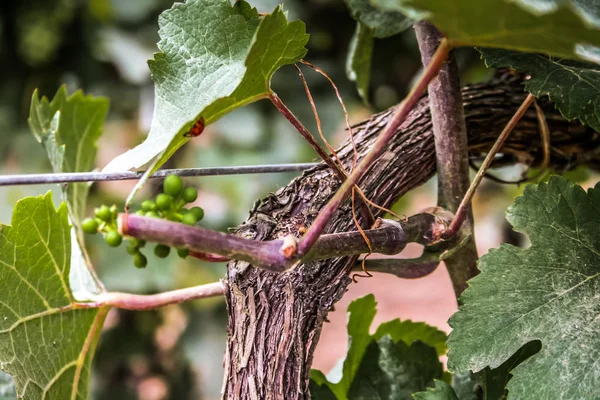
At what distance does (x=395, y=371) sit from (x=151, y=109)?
1.06 metres

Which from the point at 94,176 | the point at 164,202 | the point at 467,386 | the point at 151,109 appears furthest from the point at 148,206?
the point at 151,109

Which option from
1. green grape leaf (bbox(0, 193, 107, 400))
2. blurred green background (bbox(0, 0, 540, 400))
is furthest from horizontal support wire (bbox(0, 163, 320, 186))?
blurred green background (bbox(0, 0, 540, 400))

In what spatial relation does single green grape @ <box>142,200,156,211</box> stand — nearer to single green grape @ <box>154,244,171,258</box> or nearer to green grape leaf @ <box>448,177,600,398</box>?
single green grape @ <box>154,244,171,258</box>

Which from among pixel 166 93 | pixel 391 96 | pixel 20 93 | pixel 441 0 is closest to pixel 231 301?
pixel 166 93

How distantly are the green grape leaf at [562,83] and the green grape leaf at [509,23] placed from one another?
12 centimetres

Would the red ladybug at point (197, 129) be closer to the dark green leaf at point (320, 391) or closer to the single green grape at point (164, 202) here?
the single green grape at point (164, 202)

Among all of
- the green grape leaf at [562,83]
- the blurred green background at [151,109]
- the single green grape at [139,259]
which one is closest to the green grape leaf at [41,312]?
the single green grape at [139,259]

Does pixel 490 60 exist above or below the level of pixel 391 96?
below

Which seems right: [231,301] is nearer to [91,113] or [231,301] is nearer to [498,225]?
[91,113]

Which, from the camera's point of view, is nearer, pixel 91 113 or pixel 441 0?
pixel 441 0

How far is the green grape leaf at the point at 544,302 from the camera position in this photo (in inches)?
14.8

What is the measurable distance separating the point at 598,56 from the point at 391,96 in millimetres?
1169

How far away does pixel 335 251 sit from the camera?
0.35 metres

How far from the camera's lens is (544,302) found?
1.29ft
